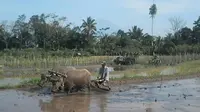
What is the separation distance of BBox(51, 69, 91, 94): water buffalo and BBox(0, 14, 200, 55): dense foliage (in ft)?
163

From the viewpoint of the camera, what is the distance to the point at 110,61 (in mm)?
55938

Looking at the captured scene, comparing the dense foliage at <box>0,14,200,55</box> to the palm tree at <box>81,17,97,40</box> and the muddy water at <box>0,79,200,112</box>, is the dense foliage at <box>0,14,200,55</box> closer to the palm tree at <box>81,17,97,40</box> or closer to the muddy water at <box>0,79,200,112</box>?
the palm tree at <box>81,17,97,40</box>

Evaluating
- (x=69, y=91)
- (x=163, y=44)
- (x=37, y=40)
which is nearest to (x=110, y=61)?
(x=163, y=44)

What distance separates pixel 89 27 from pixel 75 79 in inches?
2262

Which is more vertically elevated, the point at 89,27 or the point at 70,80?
the point at 89,27

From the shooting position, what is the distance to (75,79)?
61.2 feet

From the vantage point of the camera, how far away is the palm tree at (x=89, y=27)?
75.7 meters

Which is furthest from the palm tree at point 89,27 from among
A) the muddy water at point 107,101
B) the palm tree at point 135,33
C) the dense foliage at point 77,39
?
the muddy water at point 107,101

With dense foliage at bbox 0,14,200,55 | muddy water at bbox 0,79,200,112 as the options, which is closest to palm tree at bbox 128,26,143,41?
dense foliage at bbox 0,14,200,55

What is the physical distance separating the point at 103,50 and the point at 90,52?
9.34ft

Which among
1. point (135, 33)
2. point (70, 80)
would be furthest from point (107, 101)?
point (135, 33)

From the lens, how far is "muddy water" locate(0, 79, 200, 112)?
1455 centimetres

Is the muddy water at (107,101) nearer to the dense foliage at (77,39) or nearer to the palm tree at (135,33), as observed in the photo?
the dense foliage at (77,39)

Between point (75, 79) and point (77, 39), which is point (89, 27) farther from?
point (75, 79)
